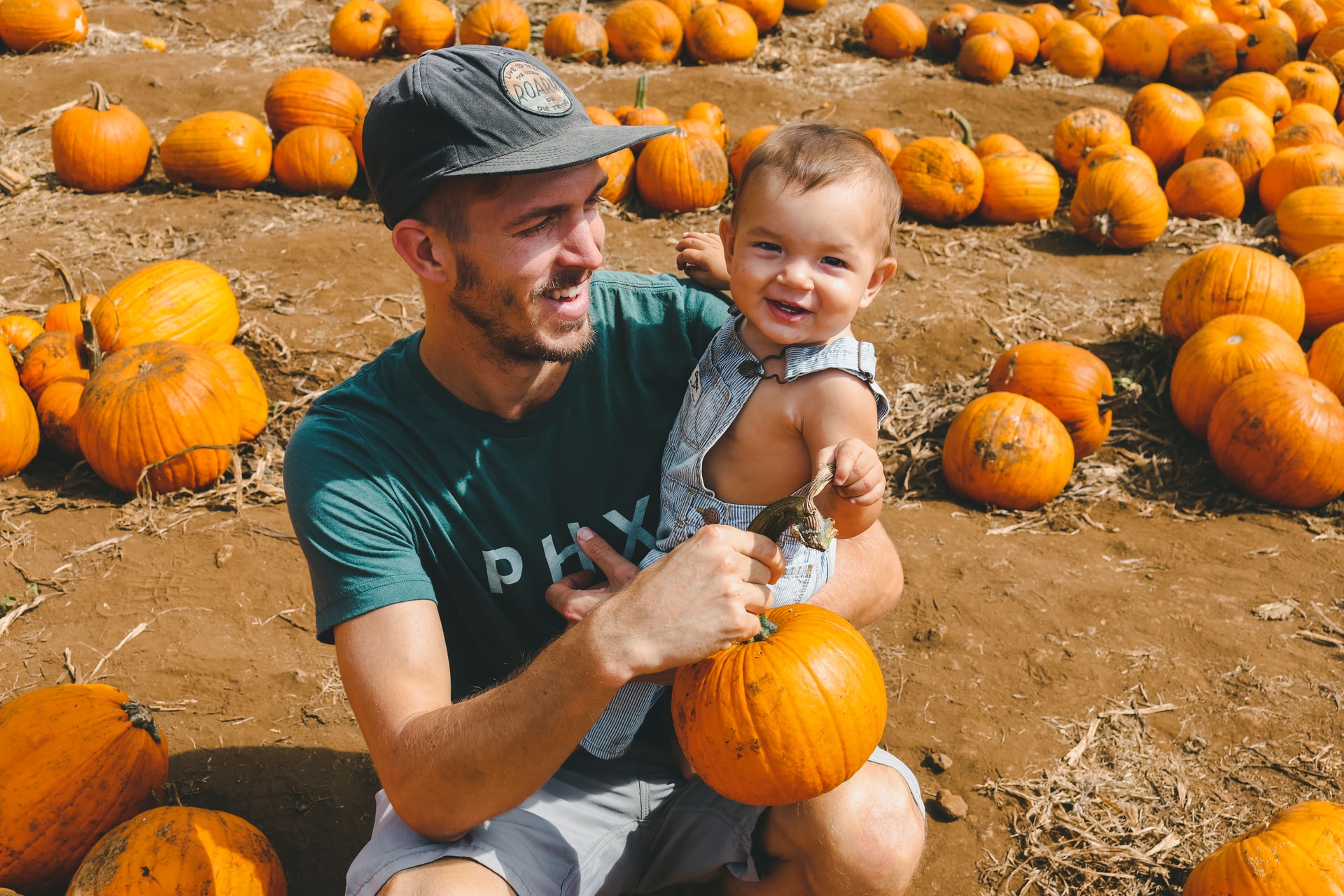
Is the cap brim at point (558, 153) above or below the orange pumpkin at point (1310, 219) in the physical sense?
above

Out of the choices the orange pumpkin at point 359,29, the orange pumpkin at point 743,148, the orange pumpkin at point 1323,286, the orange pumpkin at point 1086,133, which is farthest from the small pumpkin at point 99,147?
the orange pumpkin at point 1323,286

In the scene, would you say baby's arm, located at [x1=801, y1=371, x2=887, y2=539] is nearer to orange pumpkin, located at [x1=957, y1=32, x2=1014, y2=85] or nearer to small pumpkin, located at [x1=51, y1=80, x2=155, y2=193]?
small pumpkin, located at [x1=51, y1=80, x2=155, y2=193]

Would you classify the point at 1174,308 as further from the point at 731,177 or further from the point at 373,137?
the point at 373,137

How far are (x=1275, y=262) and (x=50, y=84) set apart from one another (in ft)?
39.6

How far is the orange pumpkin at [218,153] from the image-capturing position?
799 centimetres

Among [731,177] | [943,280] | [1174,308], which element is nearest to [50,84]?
[731,177]

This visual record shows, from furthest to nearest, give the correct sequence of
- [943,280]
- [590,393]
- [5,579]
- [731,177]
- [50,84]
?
[50,84], [731,177], [943,280], [5,579], [590,393]

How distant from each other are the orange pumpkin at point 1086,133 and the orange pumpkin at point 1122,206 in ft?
3.61

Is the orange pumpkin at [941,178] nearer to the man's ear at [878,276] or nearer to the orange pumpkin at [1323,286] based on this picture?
the orange pumpkin at [1323,286]

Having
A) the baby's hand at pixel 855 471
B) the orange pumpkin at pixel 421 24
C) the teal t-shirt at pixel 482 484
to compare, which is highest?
the baby's hand at pixel 855 471

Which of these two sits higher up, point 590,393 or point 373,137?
point 373,137

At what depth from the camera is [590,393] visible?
276cm

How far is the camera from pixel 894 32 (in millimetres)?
11094

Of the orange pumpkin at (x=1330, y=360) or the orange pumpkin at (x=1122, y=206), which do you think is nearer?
the orange pumpkin at (x=1330, y=360)
